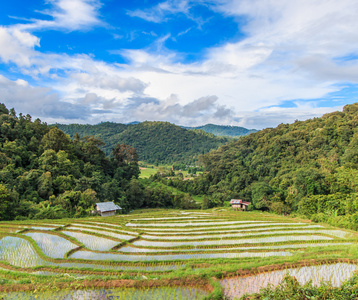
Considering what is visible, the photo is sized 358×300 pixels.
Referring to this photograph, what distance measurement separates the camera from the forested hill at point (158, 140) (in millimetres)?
113938

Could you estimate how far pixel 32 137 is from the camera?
125 ft

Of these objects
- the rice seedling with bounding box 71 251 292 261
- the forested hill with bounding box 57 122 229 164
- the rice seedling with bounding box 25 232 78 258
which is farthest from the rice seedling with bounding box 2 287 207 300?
the forested hill with bounding box 57 122 229 164

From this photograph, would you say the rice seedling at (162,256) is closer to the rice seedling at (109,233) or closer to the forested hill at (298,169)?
the rice seedling at (109,233)

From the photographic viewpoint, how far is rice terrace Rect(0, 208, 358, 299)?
29.4 ft

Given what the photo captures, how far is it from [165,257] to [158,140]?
111306 millimetres

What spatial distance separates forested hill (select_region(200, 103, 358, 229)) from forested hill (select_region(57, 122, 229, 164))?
45.9m

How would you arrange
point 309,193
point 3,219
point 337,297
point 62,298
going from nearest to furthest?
1. point 337,297
2. point 62,298
3. point 3,219
4. point 309,193

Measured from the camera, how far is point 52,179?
31.8 meters

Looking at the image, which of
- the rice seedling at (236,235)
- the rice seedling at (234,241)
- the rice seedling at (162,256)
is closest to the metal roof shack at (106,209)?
the rice seedling at (236,235)

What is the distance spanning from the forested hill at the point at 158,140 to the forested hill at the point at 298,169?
45.9m

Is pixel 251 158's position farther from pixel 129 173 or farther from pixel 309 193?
pixel 129 173

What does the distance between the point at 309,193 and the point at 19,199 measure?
41.3 metres

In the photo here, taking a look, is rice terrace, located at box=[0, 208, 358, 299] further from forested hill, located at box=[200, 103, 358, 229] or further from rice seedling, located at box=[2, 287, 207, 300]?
forested hill, located at box=[200, 103, 358, 229]

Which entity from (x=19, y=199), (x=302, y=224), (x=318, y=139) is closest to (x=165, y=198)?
(x=19, y=199)
